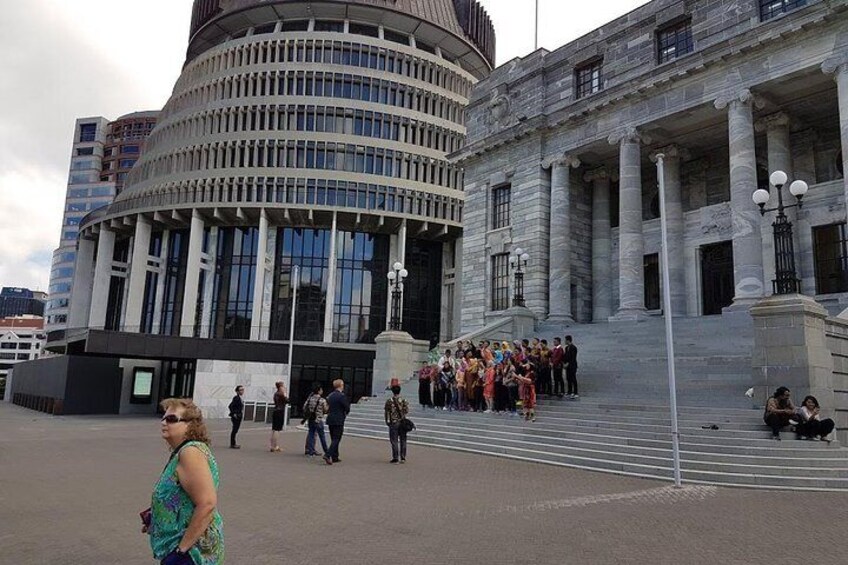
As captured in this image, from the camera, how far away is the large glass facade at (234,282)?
184 ft

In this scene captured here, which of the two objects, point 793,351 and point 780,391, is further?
point 793,351

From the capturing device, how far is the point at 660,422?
14625 millimetres

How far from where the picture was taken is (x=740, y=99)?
2453cm

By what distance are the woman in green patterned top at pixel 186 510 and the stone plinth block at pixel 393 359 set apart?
2281 centimetres

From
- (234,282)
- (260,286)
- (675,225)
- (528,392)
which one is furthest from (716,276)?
(234,282)

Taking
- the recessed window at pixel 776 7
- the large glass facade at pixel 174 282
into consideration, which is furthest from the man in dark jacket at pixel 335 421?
the large glass facade at pixel 174 282

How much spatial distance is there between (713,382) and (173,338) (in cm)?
2805

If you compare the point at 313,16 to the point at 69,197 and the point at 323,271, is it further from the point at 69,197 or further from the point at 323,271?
the point at 69,197

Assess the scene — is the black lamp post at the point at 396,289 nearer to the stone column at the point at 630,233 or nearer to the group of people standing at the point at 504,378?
the group of people standing at the point at 504,378

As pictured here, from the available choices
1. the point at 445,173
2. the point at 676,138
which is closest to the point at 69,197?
the point at 445,173

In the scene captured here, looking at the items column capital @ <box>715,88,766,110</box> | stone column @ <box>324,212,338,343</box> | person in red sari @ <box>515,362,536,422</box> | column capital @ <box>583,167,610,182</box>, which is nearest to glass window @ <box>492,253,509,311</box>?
column capital @ <box>583,167,610,182</box>

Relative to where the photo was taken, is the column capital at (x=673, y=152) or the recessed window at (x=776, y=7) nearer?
the recessed window at (x=776, y=7)

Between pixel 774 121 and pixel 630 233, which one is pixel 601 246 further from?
pixel 774 121

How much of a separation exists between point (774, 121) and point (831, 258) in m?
6.09
